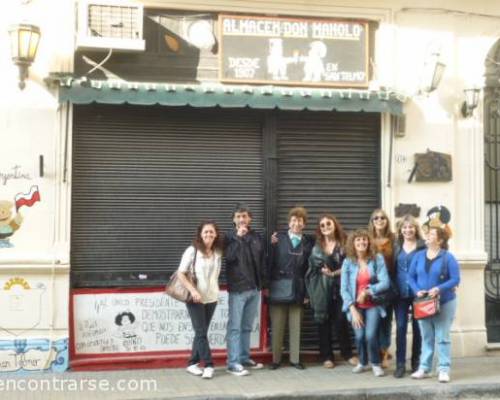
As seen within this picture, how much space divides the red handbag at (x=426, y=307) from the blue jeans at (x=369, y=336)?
1.43 feet

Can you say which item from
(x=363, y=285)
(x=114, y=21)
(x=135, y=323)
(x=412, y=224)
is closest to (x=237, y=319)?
(x=135, y=323)

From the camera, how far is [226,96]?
7867mm

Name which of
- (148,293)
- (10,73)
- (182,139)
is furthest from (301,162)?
(10,73)

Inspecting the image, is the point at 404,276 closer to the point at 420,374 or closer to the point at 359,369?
the point at 420,374

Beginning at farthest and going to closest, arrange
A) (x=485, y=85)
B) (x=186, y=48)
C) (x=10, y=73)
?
1. (x=485, y=85)
2. (x=186, y=48)
3. (x=10, y=73)

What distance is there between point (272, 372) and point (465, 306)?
270 centimetres

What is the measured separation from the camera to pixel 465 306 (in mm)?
8656

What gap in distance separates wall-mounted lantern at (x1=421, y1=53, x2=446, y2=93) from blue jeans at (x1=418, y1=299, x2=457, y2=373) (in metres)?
2.69

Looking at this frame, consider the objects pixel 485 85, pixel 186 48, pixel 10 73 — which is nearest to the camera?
pixel 10 73

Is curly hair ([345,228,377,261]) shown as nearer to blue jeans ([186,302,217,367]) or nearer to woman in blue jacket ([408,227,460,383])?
woman in blue jacket ([408,227,460,383])

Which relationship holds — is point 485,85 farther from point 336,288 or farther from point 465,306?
point 336,288

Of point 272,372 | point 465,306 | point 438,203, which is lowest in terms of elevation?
point 272,372

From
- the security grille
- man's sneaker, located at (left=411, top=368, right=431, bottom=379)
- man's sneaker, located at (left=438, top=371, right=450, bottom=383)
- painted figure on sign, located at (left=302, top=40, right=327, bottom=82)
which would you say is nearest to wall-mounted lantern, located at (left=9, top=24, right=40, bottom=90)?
the security grille

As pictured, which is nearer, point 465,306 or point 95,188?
point 95,188
